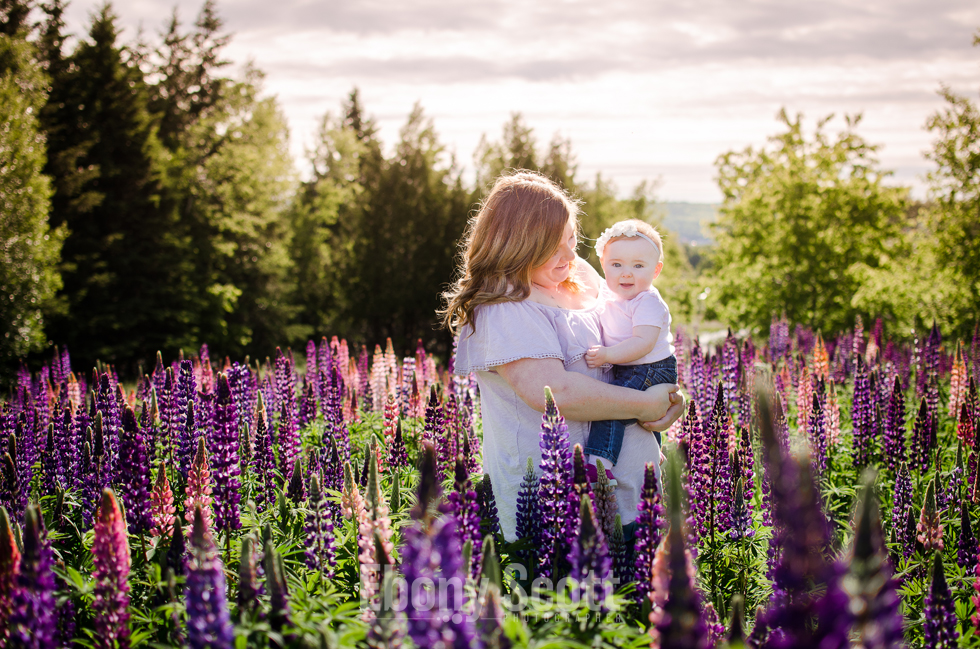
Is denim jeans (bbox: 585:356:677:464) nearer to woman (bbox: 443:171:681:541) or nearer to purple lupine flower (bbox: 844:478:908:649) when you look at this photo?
woman (bbox: 443:171:681:541)

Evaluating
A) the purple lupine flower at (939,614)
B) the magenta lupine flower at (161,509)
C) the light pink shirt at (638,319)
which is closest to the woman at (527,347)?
the light pink shirt at (638,319)

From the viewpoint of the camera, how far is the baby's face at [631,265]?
440 cm

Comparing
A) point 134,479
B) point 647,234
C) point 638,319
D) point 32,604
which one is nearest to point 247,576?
point 32,604

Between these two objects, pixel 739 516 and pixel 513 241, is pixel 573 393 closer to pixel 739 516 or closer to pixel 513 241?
pixel 513 241

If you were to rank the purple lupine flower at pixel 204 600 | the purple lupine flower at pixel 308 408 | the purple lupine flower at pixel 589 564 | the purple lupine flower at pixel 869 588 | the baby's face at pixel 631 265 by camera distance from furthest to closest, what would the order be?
the purple lupine flower at pixel 308 408, the baby's face at pixel 631 265, the purple lupine flower at pixel 589 564, the purple lupine flower at pixel 204 600, the purple lupine flower at pixel 869 588

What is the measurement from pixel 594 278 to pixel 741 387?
3366 millimetres

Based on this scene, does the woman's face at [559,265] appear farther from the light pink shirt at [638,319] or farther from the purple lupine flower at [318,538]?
the purple lupine flower at [318,538]

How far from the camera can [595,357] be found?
3.84m

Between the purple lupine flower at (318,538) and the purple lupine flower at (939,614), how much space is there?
2.64 meters

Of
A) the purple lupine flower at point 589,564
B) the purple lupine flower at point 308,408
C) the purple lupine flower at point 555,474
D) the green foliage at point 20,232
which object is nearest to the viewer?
the purple lupine flower at point 589,564

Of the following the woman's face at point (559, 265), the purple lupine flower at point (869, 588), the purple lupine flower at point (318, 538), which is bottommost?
the purple lupine flower at point (318, 538)

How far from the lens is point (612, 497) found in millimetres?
2984

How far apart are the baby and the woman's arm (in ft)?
0.55

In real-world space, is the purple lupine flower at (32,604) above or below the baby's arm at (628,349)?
below
